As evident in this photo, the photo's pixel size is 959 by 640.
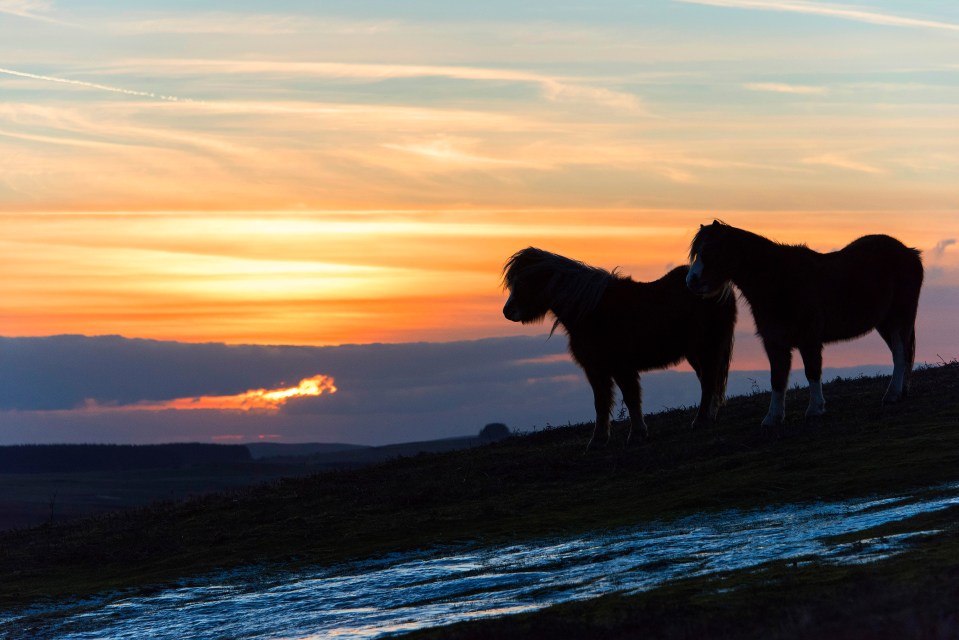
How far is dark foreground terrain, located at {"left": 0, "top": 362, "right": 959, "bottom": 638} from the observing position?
7.62 meters

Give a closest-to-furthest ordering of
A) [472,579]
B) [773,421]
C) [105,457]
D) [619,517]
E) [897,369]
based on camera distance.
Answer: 1. [472,579]
2. [619,517]
3. [773,421]
4. [897,369]
5. [105,457]

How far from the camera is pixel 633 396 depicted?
20.5 meters

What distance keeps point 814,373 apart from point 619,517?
5.94 m

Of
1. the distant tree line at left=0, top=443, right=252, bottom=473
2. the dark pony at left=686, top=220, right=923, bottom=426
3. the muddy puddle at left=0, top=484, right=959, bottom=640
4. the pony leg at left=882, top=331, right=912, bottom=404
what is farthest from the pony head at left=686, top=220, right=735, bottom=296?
the distant tree line at left=0, top=443, right=252, bottom=473

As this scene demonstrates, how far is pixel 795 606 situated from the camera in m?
7.50

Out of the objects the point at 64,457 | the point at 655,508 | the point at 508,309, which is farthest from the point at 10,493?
the point at 655,508

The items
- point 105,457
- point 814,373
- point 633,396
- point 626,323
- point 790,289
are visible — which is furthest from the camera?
point 105,457

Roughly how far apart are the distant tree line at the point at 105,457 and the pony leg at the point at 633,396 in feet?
399

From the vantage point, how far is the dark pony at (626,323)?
2025 cm

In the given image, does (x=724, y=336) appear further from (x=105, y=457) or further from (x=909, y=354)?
(x=105, y=457)

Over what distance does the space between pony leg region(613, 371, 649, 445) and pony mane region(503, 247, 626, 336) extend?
1398 millimetres

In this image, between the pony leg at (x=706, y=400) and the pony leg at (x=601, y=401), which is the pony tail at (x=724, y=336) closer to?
the pony leg at (x=706, y=400)

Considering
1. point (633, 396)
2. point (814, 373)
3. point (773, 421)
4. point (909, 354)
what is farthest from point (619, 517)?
point (909, 354)

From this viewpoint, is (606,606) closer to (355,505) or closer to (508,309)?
(355,505)
